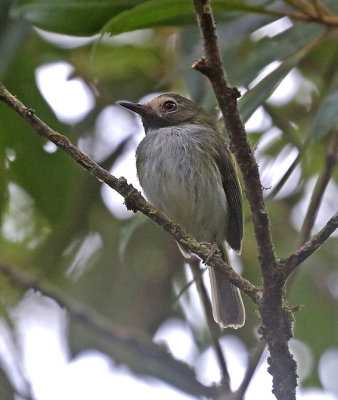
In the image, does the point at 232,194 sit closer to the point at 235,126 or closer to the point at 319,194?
the point at 319,194

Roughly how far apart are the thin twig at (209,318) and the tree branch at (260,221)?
811 mm

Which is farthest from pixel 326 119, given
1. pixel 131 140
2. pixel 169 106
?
pixel 131 140

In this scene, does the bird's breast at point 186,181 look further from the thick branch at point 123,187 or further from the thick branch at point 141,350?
the thick branch at point 123,187

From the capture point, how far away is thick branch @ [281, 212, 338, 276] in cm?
279

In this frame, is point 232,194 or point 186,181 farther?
point 232,194

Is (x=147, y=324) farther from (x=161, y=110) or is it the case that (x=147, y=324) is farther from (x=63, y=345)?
(x=161, y=110)

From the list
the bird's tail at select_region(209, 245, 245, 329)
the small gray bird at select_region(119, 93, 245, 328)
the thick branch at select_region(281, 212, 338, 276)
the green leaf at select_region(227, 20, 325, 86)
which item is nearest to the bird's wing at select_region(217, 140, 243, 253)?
the small gray bird at select_region(119, 93, 245, 328)

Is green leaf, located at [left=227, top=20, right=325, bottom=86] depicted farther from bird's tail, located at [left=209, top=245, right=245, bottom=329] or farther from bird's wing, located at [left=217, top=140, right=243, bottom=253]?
bird's tail, located at [left=209, top=245, right=245, bottom=329]

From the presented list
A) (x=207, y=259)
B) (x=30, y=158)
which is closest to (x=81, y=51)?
(x=30, y=158)

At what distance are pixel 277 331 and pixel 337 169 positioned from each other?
9.08 ft

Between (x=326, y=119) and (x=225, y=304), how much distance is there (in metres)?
1.26

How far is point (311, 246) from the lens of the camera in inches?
110

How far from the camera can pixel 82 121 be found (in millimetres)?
5562

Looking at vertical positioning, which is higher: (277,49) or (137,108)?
(277,49)
